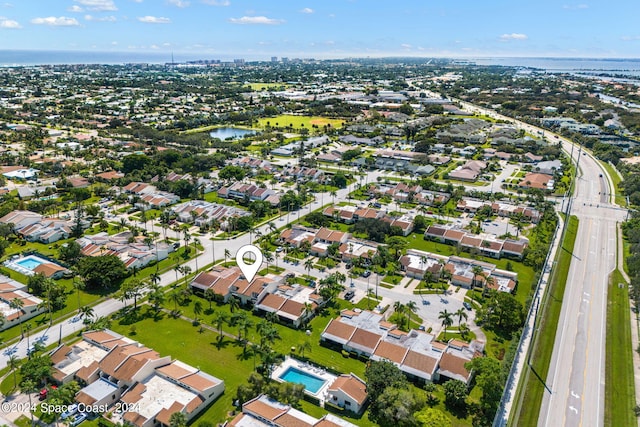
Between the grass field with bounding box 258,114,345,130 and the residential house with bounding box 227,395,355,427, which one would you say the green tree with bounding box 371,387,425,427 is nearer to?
the residential house with bounding box 227,395,355,427

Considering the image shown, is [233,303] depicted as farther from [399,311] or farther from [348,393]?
[348,393]

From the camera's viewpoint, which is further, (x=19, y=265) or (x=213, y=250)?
(x=213, y=250)

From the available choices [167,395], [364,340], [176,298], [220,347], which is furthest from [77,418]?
[364,340]

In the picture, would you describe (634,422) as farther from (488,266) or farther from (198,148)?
(198,148)

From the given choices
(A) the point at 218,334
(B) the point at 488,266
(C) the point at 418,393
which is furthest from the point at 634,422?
(A) the point at 218,334

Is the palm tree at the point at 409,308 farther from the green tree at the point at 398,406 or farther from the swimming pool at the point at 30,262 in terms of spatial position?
the swimming pool at the point at 30,262

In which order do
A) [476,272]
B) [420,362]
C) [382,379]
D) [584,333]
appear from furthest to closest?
[476,272] < [584,333] < [420,362] < [382,379]

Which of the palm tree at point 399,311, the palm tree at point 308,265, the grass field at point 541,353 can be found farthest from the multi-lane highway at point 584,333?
the palm tree at point 308,265
